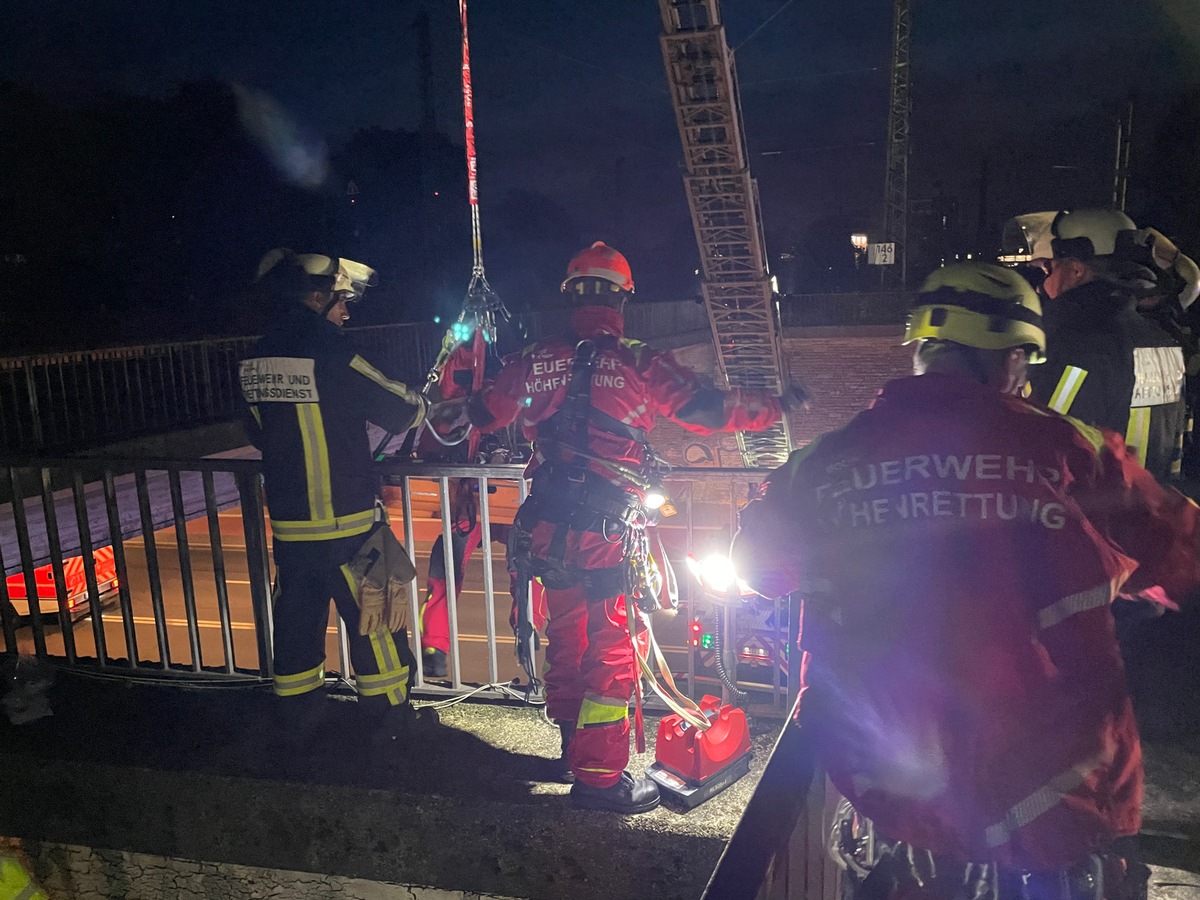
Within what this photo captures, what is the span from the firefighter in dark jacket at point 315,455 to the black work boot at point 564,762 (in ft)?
2.70

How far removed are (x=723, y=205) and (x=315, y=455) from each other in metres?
9.35

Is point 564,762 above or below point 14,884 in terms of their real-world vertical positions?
below

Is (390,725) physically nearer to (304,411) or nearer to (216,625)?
(304,411)

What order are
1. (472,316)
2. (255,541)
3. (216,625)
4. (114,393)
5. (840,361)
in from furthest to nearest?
(840,361)
(114,393)
(216,625)
(472,316)
(255,541)

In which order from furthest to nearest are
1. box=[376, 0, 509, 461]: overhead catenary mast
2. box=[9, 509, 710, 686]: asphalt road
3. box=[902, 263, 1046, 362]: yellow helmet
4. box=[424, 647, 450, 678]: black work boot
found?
1. box=[9, 509, 710, 686]: asphalt road
2. box=[424, 647, 450, 678]: black work boot
3. box=[376, 0, 509, 461]: overhead catenary mast
4. box=[902, 263, 1046, 362]: yellow helmet

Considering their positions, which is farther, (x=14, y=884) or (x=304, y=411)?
(x=304, y=411)

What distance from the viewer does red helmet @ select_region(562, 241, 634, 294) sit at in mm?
3811

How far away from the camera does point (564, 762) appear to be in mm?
3830

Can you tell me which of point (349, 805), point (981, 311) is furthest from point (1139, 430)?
point (349, 805)

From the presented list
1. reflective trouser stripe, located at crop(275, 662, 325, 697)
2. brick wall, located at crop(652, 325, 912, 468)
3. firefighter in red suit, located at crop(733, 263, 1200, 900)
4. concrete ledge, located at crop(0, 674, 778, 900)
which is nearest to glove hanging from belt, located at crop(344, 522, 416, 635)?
reflective trouser stripe, located at crop(275, 662, 325, 697)

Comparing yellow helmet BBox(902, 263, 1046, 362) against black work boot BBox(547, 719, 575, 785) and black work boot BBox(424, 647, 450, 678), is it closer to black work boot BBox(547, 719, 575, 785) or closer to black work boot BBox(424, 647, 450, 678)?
black work boot BBox(547, 719, 575, 785)

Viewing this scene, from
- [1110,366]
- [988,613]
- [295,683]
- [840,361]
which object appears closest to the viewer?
[988,613]

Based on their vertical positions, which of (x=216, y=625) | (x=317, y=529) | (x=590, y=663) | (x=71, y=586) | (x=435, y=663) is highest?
(x=317, y=529)

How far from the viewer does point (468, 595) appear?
8891mm
